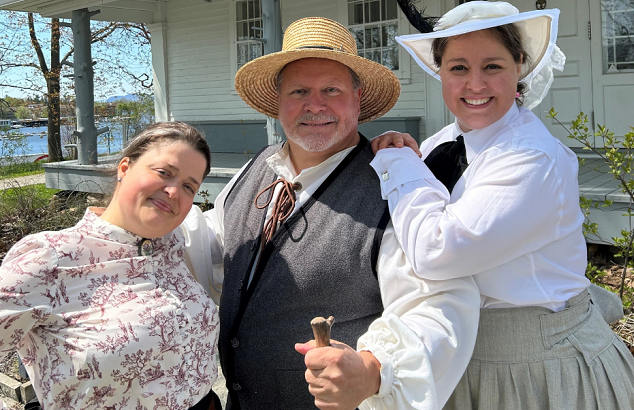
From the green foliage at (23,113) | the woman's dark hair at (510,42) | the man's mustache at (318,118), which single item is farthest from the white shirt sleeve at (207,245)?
the green foliage at (23,113)

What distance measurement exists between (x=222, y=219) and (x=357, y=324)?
2.46 feet

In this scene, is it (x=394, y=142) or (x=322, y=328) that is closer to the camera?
(x=322, y=328)

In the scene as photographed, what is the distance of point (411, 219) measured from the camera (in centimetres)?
161

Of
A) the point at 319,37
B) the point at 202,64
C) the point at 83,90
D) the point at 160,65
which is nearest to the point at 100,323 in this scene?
the point at 319,37

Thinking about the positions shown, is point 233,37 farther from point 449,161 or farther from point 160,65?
point 449,161

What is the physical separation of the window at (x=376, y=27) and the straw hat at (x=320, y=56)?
656 centimetres

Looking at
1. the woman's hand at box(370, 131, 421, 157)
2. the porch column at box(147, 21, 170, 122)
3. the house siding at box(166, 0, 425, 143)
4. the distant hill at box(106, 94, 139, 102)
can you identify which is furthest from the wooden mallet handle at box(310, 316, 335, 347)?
the distant hill at box(106, 94, 139, 102)

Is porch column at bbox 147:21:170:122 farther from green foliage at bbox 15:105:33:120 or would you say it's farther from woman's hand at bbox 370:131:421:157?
Answer: woman's hand at bbox 370:131:421:157

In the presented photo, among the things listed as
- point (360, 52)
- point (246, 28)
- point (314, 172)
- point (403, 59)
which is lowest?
point (314, 172)

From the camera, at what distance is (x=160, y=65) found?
1155 centimetres

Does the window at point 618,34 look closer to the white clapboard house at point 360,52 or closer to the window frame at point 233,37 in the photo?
the white clapboard house at point 360,52

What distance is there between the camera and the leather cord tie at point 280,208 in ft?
6.44

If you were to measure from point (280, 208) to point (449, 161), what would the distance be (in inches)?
24.1

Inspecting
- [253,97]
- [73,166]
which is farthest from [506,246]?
[73,166]
